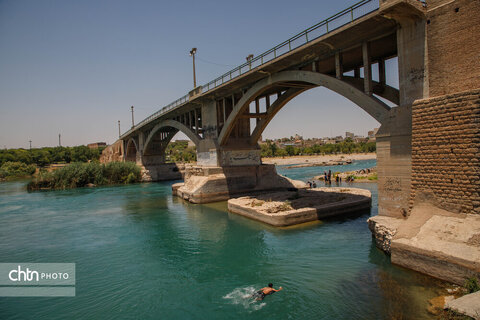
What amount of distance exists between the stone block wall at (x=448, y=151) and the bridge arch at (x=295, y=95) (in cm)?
190

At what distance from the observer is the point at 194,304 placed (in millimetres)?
8539

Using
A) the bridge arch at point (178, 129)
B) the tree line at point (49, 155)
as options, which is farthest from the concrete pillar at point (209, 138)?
the tree line at point (49, 155)

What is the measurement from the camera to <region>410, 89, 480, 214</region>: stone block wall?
8.92m

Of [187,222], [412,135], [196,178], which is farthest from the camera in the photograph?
[196,178]

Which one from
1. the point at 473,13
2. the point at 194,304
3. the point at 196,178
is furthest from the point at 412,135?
the point at 196,178

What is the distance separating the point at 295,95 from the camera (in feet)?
71.5

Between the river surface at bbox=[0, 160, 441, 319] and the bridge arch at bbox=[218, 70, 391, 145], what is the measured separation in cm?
565

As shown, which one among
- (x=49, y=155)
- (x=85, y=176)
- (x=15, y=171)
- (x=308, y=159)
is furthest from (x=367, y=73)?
(x=49, y=155)

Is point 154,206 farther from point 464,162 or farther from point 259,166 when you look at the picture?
point 464,162

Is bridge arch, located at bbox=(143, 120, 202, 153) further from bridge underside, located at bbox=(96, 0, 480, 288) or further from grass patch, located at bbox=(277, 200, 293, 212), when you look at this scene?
bridge underside, located at bbox=(96, 0, 480, 288)

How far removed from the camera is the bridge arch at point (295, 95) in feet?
42.4

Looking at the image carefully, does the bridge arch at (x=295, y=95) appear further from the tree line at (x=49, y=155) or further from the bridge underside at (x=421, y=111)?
the tree line at (x=49, y=155)

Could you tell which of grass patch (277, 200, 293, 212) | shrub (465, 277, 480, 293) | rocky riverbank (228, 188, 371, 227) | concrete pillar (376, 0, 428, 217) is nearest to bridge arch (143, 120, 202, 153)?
rocky riverbank (228, 188, 371, 227)

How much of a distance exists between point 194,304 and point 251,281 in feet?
6.68
